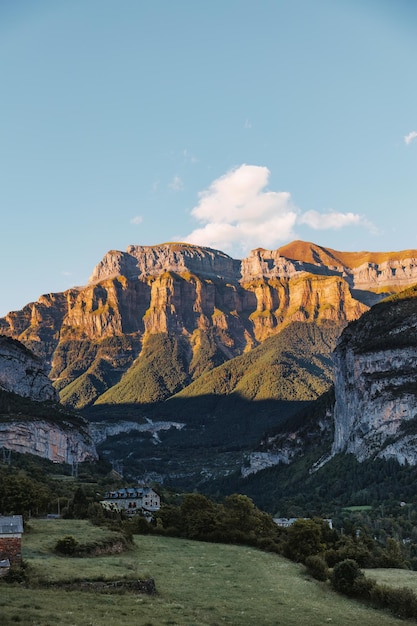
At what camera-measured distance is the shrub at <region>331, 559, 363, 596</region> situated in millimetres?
63594

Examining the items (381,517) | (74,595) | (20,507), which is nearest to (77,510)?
(20,507)

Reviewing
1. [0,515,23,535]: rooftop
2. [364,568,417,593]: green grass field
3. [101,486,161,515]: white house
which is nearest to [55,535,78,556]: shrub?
[0,515,23,535]: rooftop

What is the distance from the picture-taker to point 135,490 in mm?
141250

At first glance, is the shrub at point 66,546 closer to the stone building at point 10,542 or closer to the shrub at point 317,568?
the stone building at point 10,542

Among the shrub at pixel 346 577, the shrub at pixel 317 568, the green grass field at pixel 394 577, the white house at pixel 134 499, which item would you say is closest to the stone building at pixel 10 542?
the shrub at pixel 346 577

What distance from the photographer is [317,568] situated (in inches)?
2808

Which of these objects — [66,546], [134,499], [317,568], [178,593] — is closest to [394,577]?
[317,568]

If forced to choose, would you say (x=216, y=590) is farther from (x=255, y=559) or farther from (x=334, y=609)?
(x=255, y=559)

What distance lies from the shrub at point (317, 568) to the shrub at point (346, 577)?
414 centimetres

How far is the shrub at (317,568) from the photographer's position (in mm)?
70312

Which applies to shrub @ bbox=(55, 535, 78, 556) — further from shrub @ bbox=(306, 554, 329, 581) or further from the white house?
the white house

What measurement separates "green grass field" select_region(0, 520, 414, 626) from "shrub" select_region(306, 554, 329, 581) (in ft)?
4.94

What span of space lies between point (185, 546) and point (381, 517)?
92323 millimetres

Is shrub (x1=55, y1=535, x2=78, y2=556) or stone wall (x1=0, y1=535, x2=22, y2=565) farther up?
stone wall (x1=0, y1=535, x2=22, y2=565)
